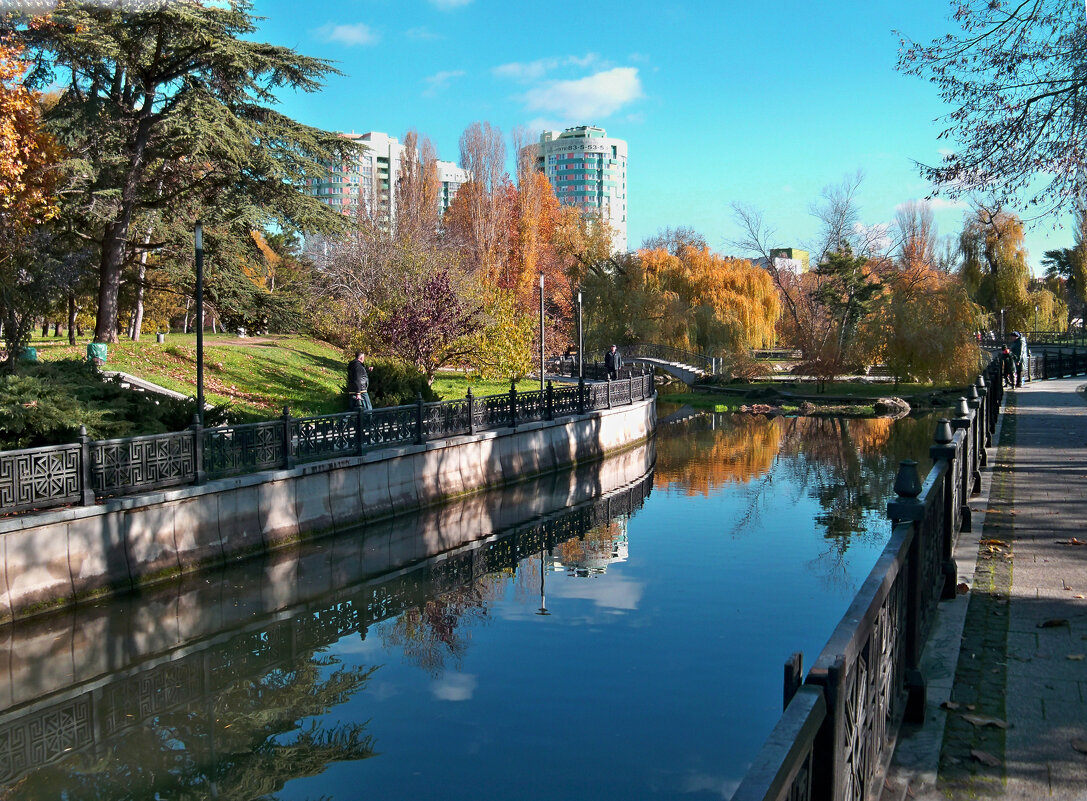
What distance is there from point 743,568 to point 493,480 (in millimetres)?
7816

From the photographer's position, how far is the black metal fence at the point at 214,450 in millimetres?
10742

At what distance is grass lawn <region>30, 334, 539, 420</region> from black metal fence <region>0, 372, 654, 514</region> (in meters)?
3.53

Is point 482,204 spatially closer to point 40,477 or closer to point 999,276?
point 999,276

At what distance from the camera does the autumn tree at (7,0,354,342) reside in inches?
896

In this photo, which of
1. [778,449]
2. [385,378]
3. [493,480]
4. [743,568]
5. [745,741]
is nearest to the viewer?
[745,741]

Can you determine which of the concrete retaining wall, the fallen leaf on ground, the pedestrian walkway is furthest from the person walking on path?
the fallen leaf on ground

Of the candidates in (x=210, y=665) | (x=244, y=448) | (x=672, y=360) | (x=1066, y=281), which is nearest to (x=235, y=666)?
(x=210, y=665)

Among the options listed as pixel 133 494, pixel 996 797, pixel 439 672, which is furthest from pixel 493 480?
pixel 996 797

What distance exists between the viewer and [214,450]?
43.7ft

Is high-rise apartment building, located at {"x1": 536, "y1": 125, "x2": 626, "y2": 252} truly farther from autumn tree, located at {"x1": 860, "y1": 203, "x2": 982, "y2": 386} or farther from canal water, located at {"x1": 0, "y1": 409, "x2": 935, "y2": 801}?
canal water, located at {"x1": 0, "y1": 409, "x2": 935, "y2": 801}

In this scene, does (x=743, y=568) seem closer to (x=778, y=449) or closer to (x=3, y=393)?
Answer: (x=3, y=393)

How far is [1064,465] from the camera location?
14172mm

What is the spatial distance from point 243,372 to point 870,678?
23493 mm

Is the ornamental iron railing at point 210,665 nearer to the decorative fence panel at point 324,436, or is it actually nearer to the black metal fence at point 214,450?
the black metal fence at point 214,450
